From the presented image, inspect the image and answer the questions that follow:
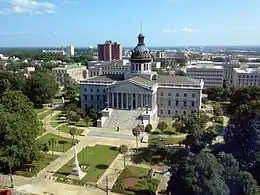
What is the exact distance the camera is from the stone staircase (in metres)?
80.8

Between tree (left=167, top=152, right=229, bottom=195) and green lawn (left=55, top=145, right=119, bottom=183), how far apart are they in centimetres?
1881

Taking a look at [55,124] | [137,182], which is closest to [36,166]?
[137,182]

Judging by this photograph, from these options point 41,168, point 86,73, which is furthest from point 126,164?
point 86,73

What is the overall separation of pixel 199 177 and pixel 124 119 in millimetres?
A: 49317

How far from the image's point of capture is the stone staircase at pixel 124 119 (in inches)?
3179

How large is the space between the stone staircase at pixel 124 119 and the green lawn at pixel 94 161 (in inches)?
594

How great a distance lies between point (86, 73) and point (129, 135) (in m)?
118

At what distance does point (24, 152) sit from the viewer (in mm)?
50031

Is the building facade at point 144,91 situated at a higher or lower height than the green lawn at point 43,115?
higher

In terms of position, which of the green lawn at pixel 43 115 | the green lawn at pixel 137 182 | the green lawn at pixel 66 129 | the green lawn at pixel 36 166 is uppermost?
the green lawn at pixel 43 115

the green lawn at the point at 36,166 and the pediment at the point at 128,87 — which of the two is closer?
the green lawn at the point at 36,166

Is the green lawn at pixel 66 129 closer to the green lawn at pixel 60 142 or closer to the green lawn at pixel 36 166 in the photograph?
the green lawn at pixel 60 142

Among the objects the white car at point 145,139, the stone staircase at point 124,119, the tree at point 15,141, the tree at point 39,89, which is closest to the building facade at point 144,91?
the stone staircase at point 124,119

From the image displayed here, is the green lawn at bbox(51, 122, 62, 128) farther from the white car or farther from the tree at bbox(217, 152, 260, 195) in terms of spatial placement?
the tree at bbox(217, 152, 260, 195)
